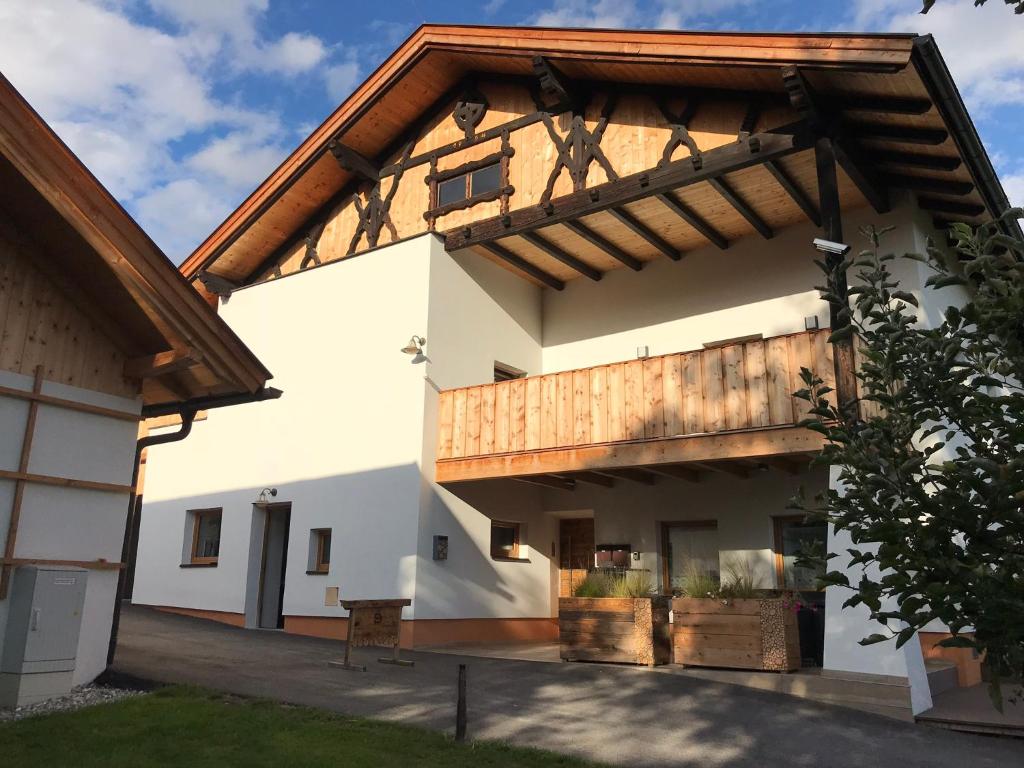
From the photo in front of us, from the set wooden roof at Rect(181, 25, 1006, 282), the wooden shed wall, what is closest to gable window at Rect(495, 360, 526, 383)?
wooden roof at Rect(181, 25, 1006, 282)

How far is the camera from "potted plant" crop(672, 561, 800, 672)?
970 cm

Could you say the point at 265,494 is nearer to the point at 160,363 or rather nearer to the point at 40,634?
the point at 160,363

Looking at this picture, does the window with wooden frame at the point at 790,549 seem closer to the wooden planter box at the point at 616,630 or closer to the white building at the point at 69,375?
the wooden planter box at the point at 616,630

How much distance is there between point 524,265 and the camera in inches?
591

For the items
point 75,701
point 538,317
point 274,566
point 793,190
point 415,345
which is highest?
point 793,190

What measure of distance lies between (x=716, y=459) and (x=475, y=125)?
7239mm

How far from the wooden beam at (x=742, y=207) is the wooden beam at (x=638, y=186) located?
38 cm

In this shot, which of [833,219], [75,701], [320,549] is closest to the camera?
[75,701]

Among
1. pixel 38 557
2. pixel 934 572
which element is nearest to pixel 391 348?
pixel 38 557

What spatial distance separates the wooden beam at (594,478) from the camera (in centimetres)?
1295

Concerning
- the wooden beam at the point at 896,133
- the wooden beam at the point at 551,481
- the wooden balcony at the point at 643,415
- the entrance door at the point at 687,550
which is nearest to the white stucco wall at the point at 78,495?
the wooden balcony at the point at 643,415

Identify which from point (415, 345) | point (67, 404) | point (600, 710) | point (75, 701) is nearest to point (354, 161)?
point (415, 345)

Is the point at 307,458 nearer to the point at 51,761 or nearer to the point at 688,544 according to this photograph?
the point at 688,544

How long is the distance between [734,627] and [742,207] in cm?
583
